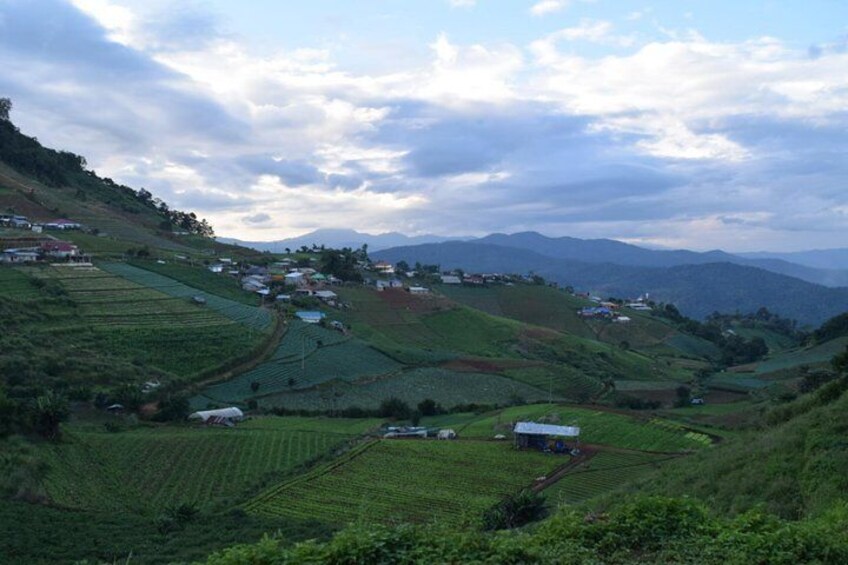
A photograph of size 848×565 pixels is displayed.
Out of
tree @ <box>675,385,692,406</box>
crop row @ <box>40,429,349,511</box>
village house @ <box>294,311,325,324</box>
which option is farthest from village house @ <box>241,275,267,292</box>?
tree @ <box>675,385,692,406</box>

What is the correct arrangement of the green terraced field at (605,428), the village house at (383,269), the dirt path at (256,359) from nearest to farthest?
the green terraced field at (605,428) < the dirt path at (256,359) < the village house at (383,269)

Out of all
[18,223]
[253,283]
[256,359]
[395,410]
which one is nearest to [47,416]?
[256,359]

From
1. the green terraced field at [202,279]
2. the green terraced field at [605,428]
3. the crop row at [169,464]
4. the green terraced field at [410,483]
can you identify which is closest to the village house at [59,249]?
the green terraced field at [202,279]

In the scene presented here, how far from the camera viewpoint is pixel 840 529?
303 inches

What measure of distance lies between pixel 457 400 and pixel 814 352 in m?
40.8

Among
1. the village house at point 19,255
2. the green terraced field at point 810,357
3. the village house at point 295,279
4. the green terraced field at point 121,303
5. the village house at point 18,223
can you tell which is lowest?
the green terraced field at point 810,357

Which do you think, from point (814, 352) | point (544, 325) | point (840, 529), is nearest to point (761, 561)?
point (840, 529)

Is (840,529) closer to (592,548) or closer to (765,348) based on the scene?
(592,548)

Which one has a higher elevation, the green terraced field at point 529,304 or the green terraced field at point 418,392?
the green terraced field at point 529,304

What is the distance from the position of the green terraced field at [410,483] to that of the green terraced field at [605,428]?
354 cm

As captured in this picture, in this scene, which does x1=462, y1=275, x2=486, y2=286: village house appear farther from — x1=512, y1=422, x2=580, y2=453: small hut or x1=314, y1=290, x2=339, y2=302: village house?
x1=512, y1=422, x2=580, y2=453: small hut

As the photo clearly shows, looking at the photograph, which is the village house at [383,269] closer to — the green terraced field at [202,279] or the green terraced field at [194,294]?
the green terraced field at [202,279]

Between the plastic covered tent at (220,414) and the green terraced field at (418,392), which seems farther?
the green terraced field at (418,392)

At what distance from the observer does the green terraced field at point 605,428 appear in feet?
105
